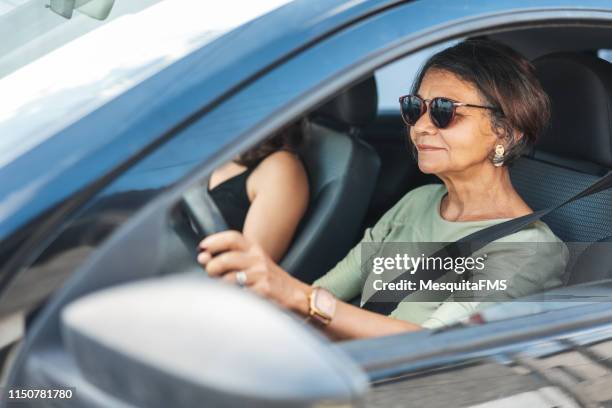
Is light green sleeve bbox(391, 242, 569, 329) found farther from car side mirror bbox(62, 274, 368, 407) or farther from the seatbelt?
car side mirror bbox(62, 274, 368, 407)

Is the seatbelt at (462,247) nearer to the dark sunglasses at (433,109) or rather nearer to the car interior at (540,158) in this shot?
the car interior at (540,158)

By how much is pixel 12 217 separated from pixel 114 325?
29cm

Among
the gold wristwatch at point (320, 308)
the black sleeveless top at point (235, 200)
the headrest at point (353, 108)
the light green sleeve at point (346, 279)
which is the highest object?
the gold wristwatch at point (320, 308)

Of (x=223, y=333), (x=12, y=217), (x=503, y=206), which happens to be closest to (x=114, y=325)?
(x=223, y=333)

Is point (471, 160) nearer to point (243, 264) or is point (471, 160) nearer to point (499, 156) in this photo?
point (499, 156)

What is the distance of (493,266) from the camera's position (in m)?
1.88

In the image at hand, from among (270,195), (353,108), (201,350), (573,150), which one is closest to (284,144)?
(270,195)

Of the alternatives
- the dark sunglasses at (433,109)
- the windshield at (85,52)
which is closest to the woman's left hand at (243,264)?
the windshield at (85,52)

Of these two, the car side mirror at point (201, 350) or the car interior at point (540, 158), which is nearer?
the car side mirror at point (201, 350)

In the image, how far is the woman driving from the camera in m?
1.89

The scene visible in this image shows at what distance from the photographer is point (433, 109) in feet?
6.63

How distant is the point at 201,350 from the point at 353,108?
182 centimetres

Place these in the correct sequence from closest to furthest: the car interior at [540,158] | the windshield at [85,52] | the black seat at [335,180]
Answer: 1. the windshield at [85,52]
2. the car interior at [540,158]
3. the black seat at [335,180]

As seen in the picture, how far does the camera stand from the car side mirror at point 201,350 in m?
0.94
